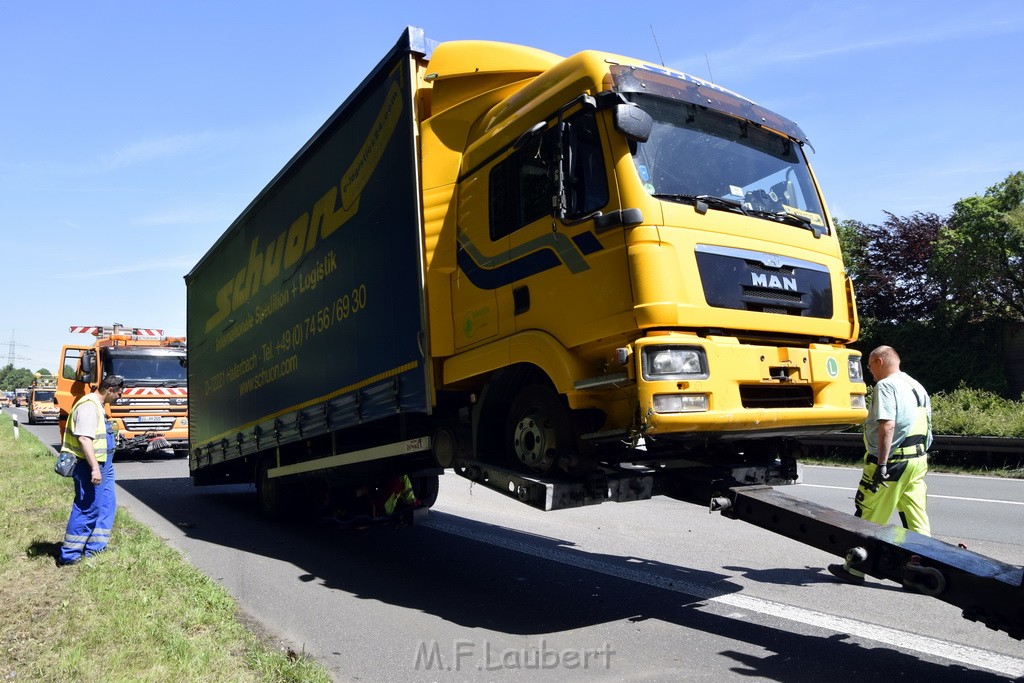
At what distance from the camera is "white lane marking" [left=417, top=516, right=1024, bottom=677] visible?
13.4 feet

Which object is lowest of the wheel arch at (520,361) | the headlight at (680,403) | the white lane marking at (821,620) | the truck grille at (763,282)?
the white lane marking at (821,620)

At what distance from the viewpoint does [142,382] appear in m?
17.5

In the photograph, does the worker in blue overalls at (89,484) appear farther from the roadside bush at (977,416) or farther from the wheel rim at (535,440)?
the roadside bush at (977,416)

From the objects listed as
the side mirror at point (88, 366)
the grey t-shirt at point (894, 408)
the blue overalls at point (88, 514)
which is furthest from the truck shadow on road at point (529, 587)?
the side mirror at point (88, 366)

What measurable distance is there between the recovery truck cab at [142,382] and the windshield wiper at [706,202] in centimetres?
1458

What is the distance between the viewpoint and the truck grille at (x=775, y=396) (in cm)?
471

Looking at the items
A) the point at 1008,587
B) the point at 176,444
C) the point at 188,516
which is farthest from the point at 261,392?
the point at 176,444

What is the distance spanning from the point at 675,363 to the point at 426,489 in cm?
488

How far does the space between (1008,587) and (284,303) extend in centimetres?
697

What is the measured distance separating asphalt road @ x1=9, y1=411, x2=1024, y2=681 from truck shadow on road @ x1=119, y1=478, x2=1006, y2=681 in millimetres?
16

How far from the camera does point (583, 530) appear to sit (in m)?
8.15

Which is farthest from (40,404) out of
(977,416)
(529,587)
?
(529,587)

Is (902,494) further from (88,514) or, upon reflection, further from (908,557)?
(88,514)

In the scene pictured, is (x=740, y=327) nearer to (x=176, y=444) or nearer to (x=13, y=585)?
(x=13, y=585)
